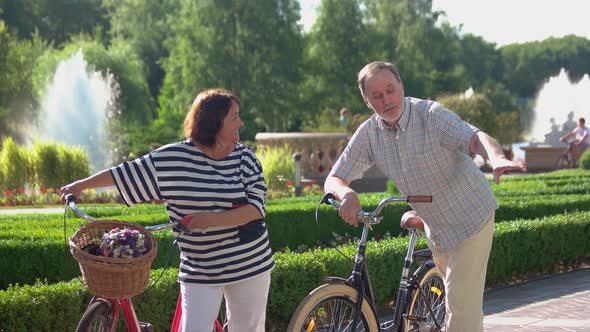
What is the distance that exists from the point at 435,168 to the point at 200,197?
1090 mm

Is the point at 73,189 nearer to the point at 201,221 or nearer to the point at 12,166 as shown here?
the point at 201,221

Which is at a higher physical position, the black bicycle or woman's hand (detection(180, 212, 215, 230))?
woman's hand (detection(180, 212, 215, 230))

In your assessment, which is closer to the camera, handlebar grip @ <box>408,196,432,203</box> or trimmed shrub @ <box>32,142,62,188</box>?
handlebar grip @ <box>408,196,432,203</box>

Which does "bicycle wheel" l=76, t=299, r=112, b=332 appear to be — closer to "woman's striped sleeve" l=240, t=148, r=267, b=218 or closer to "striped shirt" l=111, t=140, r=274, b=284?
"striped shirt" l=111, t=140, r=274, b=284

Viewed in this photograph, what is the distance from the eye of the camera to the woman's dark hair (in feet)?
11.1

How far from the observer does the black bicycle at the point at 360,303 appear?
3.72m

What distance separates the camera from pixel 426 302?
14.8 ft

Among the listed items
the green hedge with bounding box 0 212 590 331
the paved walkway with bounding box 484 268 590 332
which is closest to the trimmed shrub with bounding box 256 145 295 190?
the green hedge with bounding box 0 212 590 331

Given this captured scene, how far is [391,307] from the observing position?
6.96 m

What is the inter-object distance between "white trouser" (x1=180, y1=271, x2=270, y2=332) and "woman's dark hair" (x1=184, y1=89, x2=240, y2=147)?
54cm

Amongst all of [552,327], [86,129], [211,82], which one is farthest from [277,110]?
[552,327]

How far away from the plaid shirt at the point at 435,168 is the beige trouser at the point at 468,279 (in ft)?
0.16

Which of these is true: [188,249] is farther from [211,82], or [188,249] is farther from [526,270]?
[211,82]

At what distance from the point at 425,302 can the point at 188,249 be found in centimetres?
158
